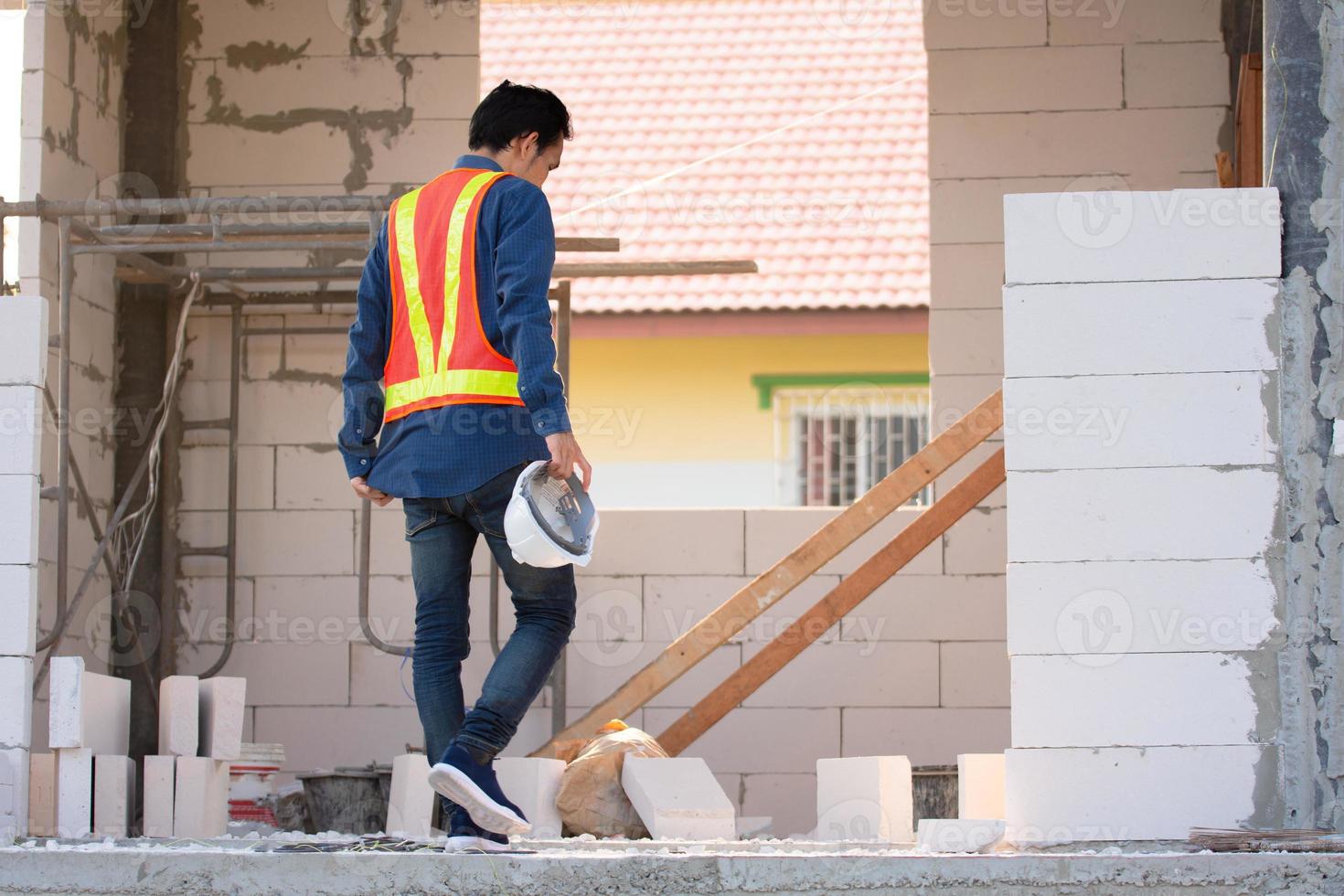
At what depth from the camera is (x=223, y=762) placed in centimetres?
480

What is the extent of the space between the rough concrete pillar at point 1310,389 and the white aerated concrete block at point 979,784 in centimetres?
70

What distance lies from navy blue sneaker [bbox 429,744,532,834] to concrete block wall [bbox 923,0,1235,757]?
3158 millimetres

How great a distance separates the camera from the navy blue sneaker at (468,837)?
3500 mm

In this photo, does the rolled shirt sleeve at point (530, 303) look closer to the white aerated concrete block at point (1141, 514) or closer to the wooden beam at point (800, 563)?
Answer: the white aerated concrete block at point (1141, 514)

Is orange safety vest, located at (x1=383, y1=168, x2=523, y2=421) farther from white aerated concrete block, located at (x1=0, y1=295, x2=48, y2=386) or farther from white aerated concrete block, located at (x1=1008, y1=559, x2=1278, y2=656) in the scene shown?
white aerated concrete block, located at (x1=1008, y1=559, x2=1278, y2=656)

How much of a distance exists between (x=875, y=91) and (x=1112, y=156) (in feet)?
25.2

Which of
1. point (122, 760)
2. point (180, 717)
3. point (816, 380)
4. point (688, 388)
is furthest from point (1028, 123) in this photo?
point (688, 388)

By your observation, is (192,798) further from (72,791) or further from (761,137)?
(761,137)

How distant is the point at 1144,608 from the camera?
371 centimetres

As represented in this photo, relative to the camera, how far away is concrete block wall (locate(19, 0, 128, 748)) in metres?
6.00

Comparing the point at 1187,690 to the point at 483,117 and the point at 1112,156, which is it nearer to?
the point at 483,117

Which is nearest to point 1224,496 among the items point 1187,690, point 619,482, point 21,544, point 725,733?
point 1187,690

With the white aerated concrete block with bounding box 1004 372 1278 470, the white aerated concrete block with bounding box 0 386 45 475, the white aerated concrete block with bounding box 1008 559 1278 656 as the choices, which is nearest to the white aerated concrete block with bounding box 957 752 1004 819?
the white aerated concrete block with bounding box 1008 559 1278 656

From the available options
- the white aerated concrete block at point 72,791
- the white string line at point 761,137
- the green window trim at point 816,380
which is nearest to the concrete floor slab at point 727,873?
the white aerated concrete block at point 72,791
